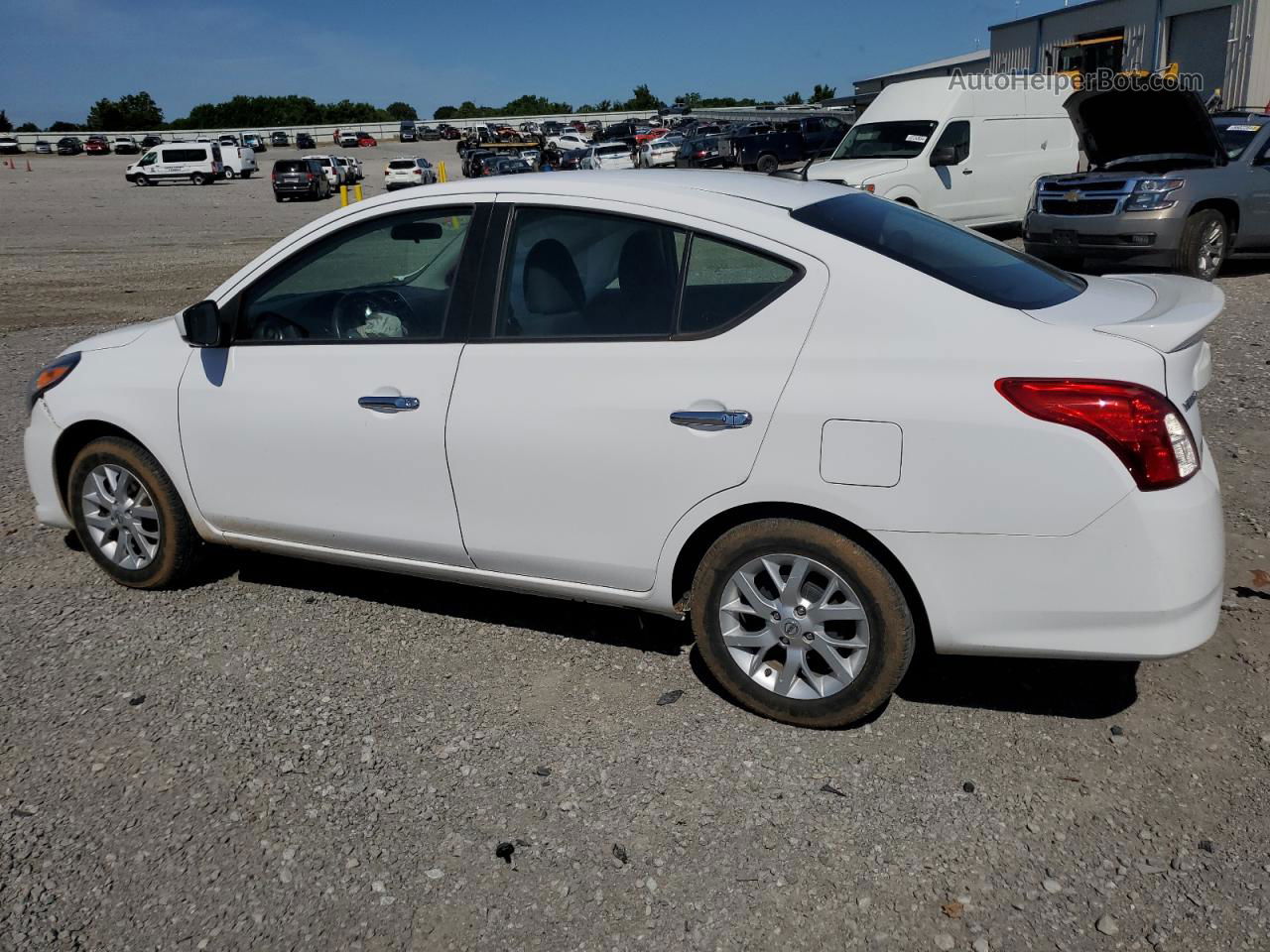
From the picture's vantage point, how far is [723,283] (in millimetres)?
3559

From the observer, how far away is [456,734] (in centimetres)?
364

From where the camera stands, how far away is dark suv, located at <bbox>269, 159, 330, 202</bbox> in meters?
39.7

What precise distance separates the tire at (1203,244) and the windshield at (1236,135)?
655 mm

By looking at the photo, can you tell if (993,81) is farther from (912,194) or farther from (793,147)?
(793,147)

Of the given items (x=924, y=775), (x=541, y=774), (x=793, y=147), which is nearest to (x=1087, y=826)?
(x=924, y=775)

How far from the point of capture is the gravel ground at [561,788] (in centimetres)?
279

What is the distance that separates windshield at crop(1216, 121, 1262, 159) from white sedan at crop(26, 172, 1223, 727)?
29.7 ft

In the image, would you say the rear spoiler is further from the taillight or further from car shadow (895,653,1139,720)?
car shadow (895,653,1139,720)

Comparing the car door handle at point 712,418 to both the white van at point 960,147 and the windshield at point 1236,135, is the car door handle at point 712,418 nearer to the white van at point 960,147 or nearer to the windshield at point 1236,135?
the windshield at point 1236,135

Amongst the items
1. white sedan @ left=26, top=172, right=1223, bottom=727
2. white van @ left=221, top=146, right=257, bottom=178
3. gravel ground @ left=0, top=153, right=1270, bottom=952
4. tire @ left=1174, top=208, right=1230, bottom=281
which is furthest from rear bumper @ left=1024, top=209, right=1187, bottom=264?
white van @ left=221, top=146, right=257, bottom=178

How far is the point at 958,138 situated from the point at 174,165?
149ft

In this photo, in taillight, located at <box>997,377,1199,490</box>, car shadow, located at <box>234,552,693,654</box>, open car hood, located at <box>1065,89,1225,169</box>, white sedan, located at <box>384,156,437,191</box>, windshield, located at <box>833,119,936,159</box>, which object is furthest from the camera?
white sedan, located at <box>384,156,437,191</box>

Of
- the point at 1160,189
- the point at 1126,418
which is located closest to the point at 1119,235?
the point at 1160,189

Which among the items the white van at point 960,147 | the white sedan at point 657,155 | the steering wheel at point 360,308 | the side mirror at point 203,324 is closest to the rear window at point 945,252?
the steering wheel at point 360,308
